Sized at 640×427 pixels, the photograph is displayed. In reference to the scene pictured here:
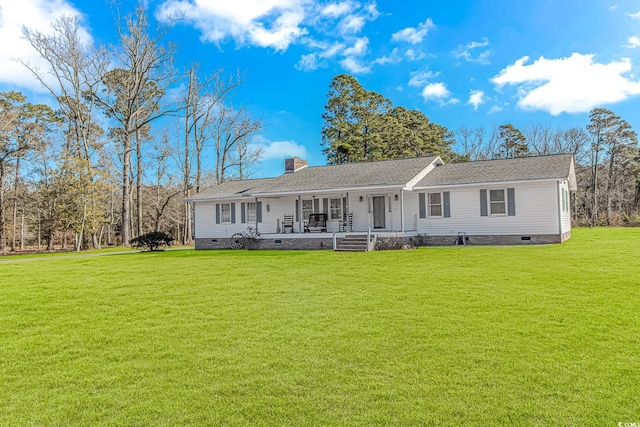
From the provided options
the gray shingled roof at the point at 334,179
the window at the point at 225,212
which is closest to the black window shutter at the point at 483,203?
the gray shingled roof at the point at 334,179

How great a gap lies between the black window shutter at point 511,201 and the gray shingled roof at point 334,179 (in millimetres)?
4014

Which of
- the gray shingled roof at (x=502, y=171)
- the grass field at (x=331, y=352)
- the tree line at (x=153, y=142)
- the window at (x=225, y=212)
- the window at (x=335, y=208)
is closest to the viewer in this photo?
the grass field at (x=331, y=352)

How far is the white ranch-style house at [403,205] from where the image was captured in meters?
16.3

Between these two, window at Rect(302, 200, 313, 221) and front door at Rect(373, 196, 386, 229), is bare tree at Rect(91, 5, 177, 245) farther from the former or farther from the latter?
front door at Rect(373, 196, 386, 229)

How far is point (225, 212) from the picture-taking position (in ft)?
73.0

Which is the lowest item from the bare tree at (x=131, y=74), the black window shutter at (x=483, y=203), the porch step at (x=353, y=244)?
the porch step at (x=353, y=244)

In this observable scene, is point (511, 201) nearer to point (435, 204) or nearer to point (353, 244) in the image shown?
point (435, 204)

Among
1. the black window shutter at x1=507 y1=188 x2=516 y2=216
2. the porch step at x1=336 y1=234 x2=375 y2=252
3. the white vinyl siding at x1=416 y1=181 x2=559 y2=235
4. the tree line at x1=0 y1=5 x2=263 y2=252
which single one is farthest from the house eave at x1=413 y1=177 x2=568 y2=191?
the tree line at x1=0 y1=5 x2=263 y2=252

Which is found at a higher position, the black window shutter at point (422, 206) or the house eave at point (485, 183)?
the house eave at point (485, 183)

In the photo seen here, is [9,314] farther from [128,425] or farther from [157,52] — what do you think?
[157,52]

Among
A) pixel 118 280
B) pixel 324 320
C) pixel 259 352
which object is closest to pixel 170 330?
pixel 259 352

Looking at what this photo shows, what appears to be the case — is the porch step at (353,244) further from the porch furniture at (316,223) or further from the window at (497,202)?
the window at (497,202)

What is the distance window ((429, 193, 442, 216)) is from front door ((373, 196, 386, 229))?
223cm

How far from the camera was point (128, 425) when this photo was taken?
310 centimetres
